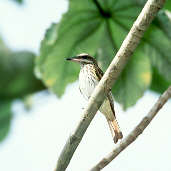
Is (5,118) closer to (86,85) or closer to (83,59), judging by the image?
(86,85)

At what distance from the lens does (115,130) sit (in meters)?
3.92

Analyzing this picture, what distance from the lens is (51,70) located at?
175 inches

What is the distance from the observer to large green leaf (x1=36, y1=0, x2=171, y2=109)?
13.4 feet

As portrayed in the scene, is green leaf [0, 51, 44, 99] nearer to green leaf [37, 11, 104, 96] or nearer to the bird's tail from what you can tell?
green leaf [37, 11, 104, 96]

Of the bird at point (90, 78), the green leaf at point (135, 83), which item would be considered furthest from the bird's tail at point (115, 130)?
the green leaf at point (135, 83)

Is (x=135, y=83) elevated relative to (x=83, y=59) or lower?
lower

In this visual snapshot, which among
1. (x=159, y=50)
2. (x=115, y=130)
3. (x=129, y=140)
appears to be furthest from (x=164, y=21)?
(x=129, y=140)

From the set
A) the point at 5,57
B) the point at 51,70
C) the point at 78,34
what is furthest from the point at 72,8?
the point at 5,57

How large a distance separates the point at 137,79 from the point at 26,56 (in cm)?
146

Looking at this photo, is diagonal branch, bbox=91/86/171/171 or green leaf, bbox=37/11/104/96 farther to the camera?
green leaf, bbox=37/11/104/96

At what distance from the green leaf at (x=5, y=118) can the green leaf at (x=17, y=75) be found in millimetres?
77

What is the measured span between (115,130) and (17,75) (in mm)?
1611

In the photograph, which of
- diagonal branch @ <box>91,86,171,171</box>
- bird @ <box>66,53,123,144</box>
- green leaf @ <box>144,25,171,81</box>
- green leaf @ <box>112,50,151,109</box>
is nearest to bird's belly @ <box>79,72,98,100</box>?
bird @ <box>66,53,123,144</box>

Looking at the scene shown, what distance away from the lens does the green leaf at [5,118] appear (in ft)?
16.7
